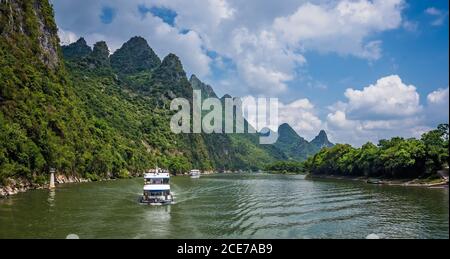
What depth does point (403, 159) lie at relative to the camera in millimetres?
98250

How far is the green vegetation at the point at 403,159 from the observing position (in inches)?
3597

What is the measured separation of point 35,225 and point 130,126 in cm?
16593

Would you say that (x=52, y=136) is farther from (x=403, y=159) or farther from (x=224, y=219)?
(x=403, y=159)

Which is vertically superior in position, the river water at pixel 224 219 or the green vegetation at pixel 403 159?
the green vegetation at pixel 403 159

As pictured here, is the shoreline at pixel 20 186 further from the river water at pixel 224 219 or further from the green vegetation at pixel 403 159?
the green vegetation at pixel 403 159

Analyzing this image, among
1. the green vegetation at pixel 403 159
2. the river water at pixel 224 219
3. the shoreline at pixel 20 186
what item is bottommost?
the river water at pixel 224 219

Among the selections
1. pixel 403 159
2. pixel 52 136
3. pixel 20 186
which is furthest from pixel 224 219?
pixel 403 159

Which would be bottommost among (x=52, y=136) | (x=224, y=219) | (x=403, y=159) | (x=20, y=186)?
(x=224, y=219)

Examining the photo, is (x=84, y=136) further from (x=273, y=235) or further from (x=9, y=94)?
(x=273, y=235)

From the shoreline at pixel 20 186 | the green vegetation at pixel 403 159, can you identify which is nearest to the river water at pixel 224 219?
the shoreline at pixel 20 186

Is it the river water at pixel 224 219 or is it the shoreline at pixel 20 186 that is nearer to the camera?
the river water at pixel 224 219
